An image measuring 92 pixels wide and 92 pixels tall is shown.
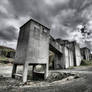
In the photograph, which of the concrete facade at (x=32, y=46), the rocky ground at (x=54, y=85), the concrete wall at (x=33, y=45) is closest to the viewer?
the rocky ground at (x=54, y=85)

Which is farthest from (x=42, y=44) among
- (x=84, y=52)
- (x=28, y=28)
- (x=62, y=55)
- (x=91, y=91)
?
(x=84, y=52)

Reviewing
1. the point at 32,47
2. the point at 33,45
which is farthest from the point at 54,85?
the point at 33,45

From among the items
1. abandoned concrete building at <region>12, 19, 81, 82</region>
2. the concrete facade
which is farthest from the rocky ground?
the concrete facade

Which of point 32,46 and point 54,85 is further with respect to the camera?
point 32,46

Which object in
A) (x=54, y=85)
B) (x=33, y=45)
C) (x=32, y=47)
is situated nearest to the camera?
(x=54, y=85)

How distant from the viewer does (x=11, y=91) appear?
196 inches

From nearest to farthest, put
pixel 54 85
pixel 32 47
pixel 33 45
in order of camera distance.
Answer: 1. pixel 54 85
2. pixel 32 47
3. pixel 33 45

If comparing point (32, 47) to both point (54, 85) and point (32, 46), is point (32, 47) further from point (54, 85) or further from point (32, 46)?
point (54, 85)

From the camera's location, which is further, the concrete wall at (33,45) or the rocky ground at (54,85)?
the concrete wall at (33,45)

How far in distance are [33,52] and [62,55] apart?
35.0 feet

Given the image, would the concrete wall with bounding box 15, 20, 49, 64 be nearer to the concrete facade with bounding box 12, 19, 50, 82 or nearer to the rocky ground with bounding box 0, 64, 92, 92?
the concrete facade with bounding box 12, 19, 50, 82

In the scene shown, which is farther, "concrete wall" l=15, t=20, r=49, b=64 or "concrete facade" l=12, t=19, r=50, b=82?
"concrete wall" l=15, t=20, r=49, b=64

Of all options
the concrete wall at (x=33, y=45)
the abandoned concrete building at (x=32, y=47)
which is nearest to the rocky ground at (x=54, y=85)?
the abandoned concrete building at (x=32, y=47)

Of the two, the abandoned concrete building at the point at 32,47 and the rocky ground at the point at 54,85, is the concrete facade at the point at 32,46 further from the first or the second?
the rocky ground at the point at 54,85
